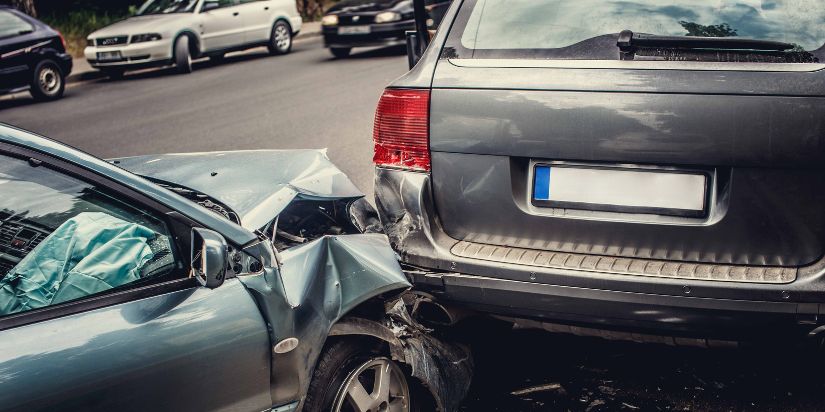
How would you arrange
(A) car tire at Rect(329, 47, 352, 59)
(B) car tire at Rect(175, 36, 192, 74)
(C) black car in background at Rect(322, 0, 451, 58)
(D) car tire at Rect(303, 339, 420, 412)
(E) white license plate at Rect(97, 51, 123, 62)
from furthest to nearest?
(A) car tire at Rect(329, 47, 352, 59), (B) car tire at Rect(175, 36, 192, 74), (C) black car in background at Rect(322, 0, 451, 58), (E) white license plate at Rect(97, 51, 123, 62), (D) car tire at Rect(303, 339, 420, 412)

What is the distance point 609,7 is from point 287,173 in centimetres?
145

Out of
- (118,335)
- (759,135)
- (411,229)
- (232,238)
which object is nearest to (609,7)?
(759,135)

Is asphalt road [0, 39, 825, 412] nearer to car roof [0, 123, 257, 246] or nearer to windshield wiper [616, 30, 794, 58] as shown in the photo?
windshield wiper [616, 30, 794, 58]

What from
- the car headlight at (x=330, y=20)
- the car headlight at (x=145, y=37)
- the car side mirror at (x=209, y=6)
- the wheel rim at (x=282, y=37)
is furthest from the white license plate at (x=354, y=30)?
the car headlight at (x=145, y=37)

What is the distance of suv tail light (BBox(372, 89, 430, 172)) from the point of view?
3721 mm

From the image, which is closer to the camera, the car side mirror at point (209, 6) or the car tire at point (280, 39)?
the car side mirror at point (209, 6)

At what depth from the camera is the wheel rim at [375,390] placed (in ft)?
10.2

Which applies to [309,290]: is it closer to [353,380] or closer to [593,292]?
[353,380]

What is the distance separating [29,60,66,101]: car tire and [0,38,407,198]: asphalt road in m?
0.23

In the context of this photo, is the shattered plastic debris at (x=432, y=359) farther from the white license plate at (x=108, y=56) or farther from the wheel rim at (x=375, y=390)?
the white license plate at (x=108, y=56)

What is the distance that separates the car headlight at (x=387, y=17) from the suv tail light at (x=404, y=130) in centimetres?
1314

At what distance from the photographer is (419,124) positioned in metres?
3.73

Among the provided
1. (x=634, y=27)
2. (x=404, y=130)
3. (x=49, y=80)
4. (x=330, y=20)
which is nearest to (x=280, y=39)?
(x=330, y=20)

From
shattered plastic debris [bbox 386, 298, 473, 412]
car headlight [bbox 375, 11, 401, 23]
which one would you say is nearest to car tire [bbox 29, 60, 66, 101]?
car headlight [bbox 375, 11, 401, 23]
